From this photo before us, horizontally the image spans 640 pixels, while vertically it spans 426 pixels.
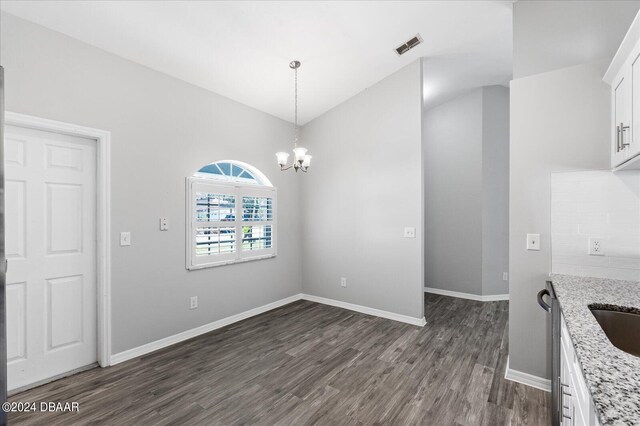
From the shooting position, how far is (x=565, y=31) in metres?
2.28

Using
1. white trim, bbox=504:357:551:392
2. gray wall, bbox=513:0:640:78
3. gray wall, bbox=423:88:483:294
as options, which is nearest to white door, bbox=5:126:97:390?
white trim, bbox=504:357:551:392

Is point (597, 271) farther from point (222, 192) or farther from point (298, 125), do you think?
point (298, 125)

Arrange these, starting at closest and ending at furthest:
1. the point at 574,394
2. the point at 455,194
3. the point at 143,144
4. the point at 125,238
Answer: the point at 574,394, the point at 125,238, the point at 143,144, the point at 455,194

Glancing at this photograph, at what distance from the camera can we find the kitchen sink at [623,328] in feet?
4.53

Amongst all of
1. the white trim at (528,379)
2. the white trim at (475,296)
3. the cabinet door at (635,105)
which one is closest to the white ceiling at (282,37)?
the cabinet door at (635,105)

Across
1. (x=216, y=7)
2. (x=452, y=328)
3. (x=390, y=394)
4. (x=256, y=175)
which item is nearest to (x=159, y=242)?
(x=256, y=175)

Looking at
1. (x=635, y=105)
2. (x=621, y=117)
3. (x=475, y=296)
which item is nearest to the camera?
(x=635, y=105)

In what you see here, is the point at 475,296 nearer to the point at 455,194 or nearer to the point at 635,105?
the point at 455,194

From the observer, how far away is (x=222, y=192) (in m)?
3.58

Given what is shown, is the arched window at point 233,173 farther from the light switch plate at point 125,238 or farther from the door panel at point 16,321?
the door panel at point 16,321

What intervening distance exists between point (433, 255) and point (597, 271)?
3060 mm

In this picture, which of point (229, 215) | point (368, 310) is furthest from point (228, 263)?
point (368, 310)

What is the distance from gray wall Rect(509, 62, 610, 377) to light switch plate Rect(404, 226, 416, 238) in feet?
4.25

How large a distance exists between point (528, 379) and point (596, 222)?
1.35 m
